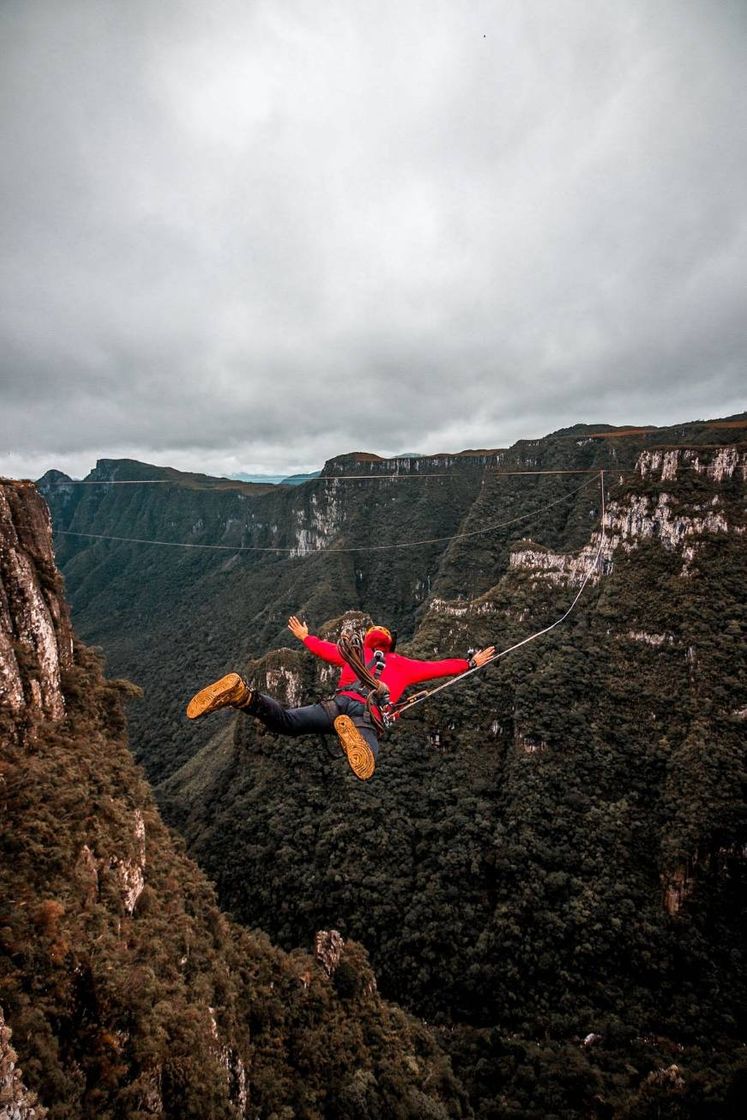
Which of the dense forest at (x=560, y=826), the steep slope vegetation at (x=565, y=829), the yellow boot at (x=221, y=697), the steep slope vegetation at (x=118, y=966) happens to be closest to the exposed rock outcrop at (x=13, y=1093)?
the steep slope vegetation at (x=118, y=966)

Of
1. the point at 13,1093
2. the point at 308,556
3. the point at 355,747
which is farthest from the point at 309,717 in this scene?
the point at 308,556

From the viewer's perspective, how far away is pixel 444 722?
99.8 ft

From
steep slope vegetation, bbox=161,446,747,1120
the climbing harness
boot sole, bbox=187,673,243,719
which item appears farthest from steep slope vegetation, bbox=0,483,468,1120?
the climbing harness

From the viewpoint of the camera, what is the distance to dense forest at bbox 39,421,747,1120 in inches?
722

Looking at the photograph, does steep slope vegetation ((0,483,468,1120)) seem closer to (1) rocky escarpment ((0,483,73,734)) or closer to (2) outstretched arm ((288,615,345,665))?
(1) rocky escarpment ((0,483,73,734))

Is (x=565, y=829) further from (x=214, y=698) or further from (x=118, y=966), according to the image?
(x=214, y=698)

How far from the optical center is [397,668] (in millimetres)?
7988

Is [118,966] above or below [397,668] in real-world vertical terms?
below

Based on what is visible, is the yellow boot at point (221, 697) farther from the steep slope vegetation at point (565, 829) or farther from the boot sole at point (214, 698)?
the steep slope vegetation at point (565, 829)

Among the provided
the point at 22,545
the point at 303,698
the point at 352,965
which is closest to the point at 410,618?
the point at 303,698

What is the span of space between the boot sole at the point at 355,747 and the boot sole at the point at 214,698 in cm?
171

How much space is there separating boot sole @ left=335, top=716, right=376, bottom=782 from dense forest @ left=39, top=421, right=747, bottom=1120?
1865 cm

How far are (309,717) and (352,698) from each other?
79cm

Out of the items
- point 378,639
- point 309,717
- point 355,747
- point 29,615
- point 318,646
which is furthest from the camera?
point 29,615
